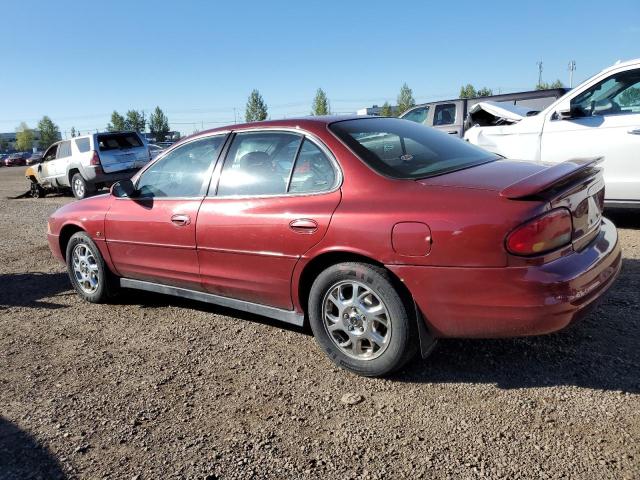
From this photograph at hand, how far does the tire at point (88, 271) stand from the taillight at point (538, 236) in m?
3.65

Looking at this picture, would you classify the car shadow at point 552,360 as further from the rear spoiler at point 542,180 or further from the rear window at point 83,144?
the rear window at point 83,144

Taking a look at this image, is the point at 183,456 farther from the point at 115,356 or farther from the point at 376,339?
the point at 115,356

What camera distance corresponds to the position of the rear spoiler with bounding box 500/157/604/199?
260cm

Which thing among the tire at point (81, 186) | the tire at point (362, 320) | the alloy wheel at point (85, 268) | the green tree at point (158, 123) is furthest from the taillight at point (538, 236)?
the green tree at point (158, 123)

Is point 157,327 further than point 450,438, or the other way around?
point 157,327

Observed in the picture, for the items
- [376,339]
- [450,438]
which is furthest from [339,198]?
[450,438]

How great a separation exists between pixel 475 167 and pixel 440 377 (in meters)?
1.32

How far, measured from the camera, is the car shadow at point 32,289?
16.9 feet

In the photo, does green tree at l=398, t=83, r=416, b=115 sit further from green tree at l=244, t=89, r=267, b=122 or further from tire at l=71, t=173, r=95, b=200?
tire at l=71, t=173, r=95, b=200

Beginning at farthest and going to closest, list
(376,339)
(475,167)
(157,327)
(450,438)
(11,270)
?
(11,270)
(157,327)
(475,167)
(376,339)
(450,438)

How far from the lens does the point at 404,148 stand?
3.46 metres

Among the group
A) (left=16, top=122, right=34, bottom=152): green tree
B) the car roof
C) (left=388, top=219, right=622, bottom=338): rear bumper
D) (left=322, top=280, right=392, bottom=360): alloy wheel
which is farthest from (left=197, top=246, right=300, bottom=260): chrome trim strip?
(left=16, top=122, right=34, bottom=152): green tree

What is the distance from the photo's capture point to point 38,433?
2.79 meters

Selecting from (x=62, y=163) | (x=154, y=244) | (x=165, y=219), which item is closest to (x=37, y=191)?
(x=62, y=163)
